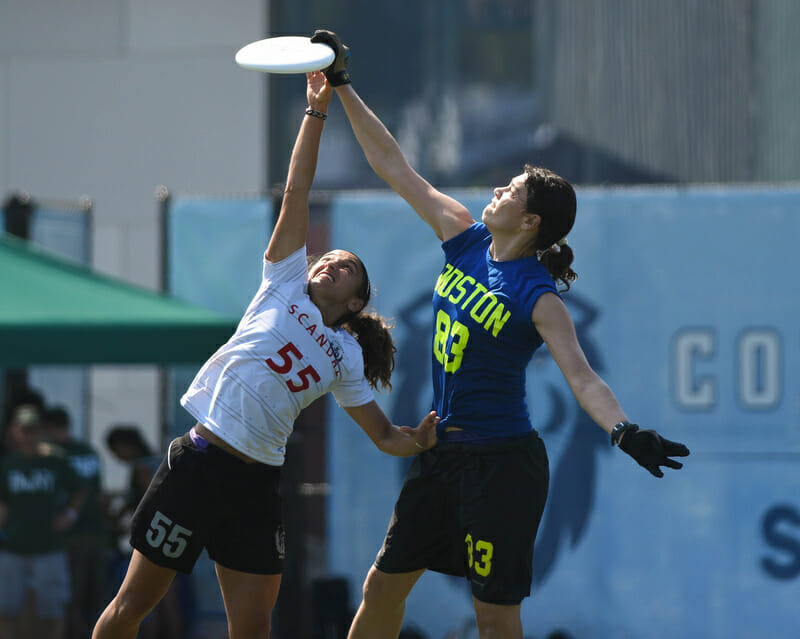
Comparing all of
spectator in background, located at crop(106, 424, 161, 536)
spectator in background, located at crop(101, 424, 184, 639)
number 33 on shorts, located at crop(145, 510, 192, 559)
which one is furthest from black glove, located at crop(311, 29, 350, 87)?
spectator in background, located at crop(106, 424, 161, 536)

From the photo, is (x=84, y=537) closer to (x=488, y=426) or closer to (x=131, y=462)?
(x=131, y=462)

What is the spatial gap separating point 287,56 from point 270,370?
1.02 meters

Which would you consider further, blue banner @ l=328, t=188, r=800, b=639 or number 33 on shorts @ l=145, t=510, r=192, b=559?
blue banner @ l=328, t=188, r=800, b=639

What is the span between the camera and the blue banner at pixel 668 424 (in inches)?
250

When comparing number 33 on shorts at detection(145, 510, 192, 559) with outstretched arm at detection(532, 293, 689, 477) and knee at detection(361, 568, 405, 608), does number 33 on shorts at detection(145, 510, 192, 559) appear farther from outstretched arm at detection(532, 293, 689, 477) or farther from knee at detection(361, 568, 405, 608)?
outstretched arm at detection(532, 293, 689, 477)

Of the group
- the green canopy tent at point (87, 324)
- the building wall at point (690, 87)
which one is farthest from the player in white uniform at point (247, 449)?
the building wall at point (690, 87)

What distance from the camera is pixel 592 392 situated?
10.8 feet

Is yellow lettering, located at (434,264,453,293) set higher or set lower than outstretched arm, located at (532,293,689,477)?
higher

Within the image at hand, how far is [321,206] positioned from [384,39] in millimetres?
3018

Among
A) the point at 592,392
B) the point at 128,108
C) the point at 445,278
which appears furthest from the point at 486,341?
the point at 128,108

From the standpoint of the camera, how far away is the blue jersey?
3561 millimetres

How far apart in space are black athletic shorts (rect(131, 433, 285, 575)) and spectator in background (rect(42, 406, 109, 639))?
3.56 metres

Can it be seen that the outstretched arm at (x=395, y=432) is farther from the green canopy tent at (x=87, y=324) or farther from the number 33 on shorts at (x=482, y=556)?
the green canopy tent at (x=87, y=324)

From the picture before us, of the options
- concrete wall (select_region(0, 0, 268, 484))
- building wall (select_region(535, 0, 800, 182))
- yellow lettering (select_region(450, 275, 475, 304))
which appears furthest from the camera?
concrete wall (select_region(0, 0, 268, 484))
